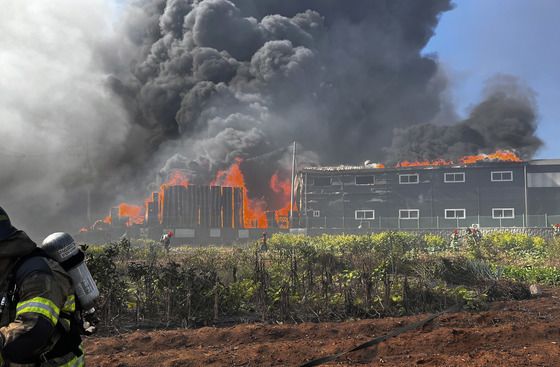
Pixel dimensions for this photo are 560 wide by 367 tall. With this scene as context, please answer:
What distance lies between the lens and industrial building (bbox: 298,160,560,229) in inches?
1470

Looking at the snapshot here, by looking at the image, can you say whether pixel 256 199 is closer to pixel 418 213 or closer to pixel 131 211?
pixel 131 211

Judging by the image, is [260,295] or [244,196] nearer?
[260,295]

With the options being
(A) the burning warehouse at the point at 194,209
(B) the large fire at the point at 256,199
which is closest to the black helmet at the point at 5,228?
(A) the burning warehouse at the point at 194,209

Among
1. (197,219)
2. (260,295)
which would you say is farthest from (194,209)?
(260,295)

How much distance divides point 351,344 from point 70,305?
437 cm

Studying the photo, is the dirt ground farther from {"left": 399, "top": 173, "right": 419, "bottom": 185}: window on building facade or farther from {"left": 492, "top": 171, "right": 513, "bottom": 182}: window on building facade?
{"left": 492, "top": 171, "right": 513, "bottom": 182}: window on building facade

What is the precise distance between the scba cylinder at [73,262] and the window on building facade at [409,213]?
37.4 m

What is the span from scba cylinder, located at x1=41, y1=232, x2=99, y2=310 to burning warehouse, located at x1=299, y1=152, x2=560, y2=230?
107 feet

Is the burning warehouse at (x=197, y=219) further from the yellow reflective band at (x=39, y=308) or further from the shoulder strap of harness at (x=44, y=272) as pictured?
the yellow reflective band at (x=39, y=308)

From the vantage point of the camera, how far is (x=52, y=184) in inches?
2005

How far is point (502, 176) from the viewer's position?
124 ft

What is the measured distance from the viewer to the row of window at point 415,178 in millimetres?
37625

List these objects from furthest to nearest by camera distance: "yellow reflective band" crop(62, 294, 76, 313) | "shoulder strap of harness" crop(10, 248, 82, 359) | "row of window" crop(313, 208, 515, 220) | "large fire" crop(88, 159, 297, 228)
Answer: "large fire" crop(88, 159, 297, 228) → "row of window" crop(313, 208, 515, 220) → "yellow reflective band" crop(62, 294, 76, 313) → "shoulder strap of harness" crop(10, 248, 82, 359)

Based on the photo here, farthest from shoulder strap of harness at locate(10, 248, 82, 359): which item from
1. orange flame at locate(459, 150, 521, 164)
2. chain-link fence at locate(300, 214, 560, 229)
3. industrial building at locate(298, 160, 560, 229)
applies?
orange flame at locate(459, 150, 521, 164)
